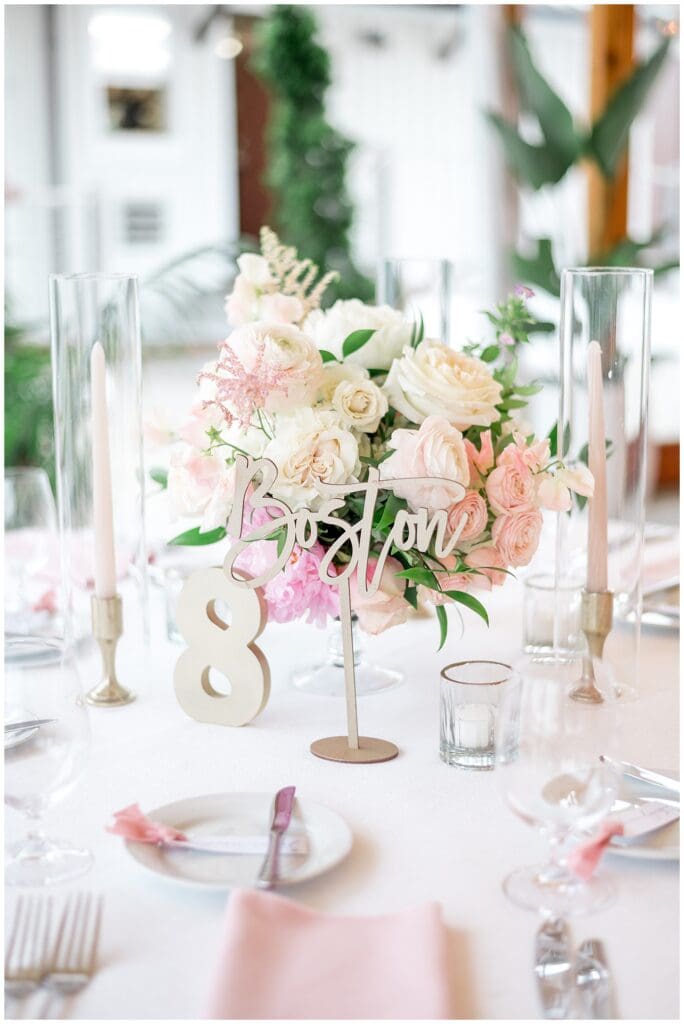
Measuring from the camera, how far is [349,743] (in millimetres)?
1167

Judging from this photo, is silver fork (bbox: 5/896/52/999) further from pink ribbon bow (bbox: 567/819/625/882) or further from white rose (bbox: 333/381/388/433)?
white rose (bbox: 333/381/388/433)

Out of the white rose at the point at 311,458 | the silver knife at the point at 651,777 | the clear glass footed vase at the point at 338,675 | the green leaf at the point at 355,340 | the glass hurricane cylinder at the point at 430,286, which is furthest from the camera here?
the glass hurricane cylinder at the point at 430,286

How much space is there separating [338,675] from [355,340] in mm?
418

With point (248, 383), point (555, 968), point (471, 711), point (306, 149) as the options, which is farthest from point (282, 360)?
point (306, 149)

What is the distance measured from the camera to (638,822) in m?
0.97

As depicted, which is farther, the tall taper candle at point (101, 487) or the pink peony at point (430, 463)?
the tall taper candle at point (101, 487)

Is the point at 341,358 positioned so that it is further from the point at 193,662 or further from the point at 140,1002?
the point at 140,1002

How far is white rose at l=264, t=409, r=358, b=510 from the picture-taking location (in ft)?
3.72

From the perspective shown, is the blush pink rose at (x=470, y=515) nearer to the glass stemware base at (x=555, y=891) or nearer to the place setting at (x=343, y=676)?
the place setting at (x=343, y=676)

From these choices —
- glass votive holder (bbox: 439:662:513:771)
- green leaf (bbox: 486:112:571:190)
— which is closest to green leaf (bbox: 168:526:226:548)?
glass votive holder (bbox: 439:662:513:771)

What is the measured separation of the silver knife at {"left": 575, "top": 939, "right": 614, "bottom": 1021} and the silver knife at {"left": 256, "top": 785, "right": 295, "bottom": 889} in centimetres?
24

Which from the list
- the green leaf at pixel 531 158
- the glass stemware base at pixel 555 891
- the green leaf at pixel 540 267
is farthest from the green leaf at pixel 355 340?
the green leaf at pixel 531 158

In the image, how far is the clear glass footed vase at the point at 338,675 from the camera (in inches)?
53.0

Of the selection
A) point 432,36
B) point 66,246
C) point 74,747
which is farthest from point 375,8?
point 74,747
